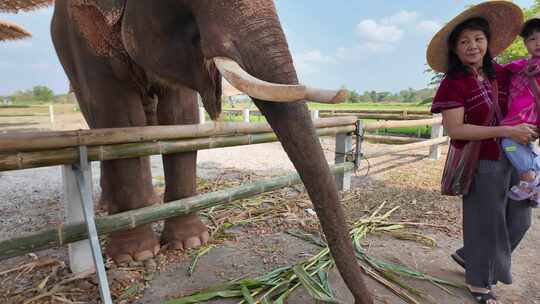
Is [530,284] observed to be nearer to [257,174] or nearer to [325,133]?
[325,133]

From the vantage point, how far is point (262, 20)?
134 centimetres

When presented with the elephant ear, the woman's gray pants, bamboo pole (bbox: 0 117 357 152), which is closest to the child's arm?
the woman's gray pants

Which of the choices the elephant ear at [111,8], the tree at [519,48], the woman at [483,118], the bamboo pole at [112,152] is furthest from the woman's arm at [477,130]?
the tree at [519,48]

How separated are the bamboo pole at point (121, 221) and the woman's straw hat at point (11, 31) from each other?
11766 mm

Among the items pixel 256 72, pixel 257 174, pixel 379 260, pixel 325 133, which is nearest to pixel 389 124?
pixel 325 133

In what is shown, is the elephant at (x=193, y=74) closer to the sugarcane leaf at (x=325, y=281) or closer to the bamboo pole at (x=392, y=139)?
the sugarcane leaf at (x=325, y=281)

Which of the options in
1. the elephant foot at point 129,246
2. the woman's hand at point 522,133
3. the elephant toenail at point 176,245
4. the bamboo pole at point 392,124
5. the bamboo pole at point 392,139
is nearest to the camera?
the woman's hand at point 522,133

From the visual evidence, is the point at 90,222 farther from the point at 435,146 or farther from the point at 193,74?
the point at 435,146

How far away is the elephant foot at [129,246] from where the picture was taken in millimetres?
2389

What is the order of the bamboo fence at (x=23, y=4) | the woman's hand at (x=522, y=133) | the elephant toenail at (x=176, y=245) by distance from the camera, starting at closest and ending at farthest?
the woman's hand at (x=522, y=133) < the elephant toenail at (x=176, y=245) < the bamboo fence at (x=23, y=4)

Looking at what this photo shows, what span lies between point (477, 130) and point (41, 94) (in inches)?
2707

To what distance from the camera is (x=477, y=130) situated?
178 cm

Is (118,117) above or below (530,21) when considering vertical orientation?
below

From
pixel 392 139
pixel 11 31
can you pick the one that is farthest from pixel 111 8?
pixel 11 31
